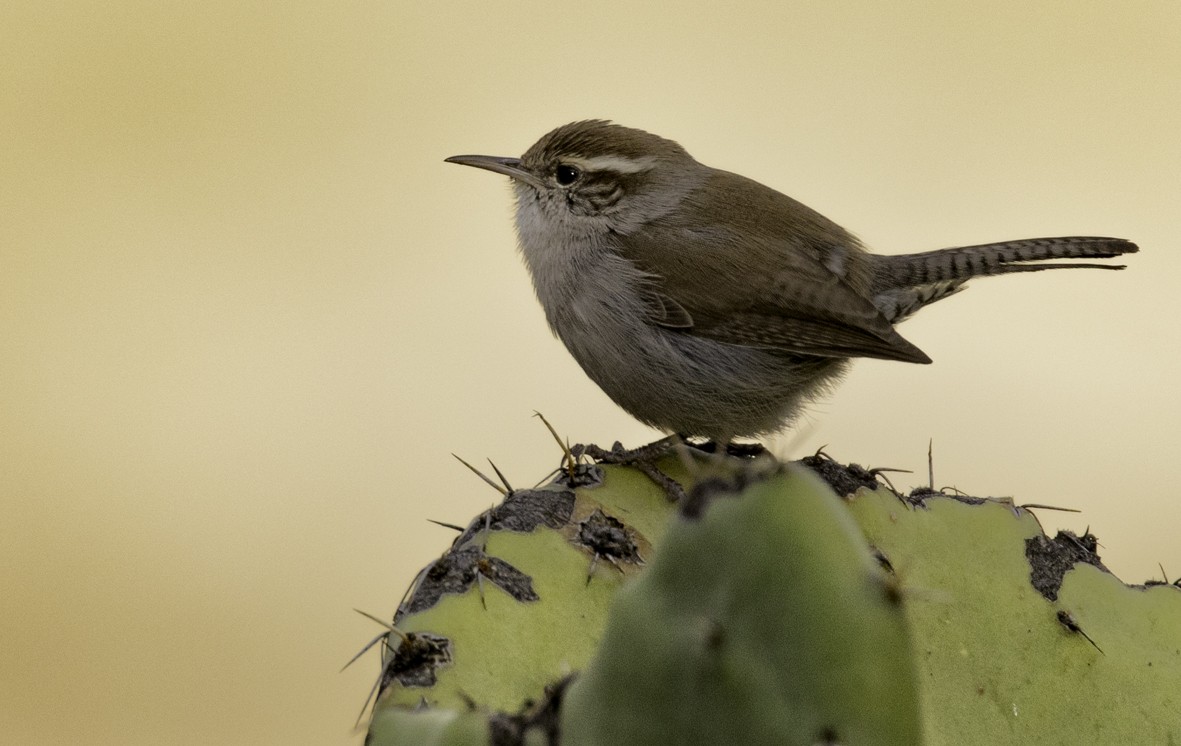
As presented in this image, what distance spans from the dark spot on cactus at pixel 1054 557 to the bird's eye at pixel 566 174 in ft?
6.69

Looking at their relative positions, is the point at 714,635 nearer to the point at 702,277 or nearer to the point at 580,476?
the point at 580,476

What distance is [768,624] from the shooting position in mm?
1211

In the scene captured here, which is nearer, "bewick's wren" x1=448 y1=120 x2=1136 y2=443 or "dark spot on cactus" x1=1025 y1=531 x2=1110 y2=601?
"dark spot on cactus" x1=1025 y1=531 x2=1110 y2=601

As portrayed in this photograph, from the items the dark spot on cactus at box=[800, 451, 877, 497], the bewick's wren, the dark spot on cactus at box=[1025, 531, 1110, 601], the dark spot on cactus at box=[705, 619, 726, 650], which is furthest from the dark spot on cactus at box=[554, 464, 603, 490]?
the bewick's wren

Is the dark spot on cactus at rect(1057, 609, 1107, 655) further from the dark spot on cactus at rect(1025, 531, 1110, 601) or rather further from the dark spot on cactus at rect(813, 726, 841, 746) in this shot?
the dark spot on cactus at rect(813, 726, 841, 746)

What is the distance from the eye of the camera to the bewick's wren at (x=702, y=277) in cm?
367

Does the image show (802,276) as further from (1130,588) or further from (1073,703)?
(1073,703)

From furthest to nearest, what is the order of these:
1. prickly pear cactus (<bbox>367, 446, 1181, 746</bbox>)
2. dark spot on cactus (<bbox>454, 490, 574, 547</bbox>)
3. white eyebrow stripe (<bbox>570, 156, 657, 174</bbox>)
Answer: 1. white eyebrow stripe (<bbox>570, 156, 657, 174</bbox>)
2. dark spot on cactus (<bbox>454, 490, 574, 547</bbox>)
3. prickly pear cactus (<bbox>367, 446, 1181, 746</bbox>)

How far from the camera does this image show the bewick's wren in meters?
3.67

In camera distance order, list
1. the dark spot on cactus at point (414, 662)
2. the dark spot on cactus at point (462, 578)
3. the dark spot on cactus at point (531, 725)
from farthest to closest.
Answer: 1. the dark spot on cactus at point (462, 578)
2. the dark spot on cactus at point (414, 662)
3. the dark spot on cactus at point (531, 725)

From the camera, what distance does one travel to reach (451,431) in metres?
6.64

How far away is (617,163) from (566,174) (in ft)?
0.59

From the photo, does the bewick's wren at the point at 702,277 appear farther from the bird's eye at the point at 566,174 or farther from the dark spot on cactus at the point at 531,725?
the dark spot on cactus at the point at 531,725

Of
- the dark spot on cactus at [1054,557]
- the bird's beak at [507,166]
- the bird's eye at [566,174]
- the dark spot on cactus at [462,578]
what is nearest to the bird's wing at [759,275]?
the bird's eye at [566,174]
